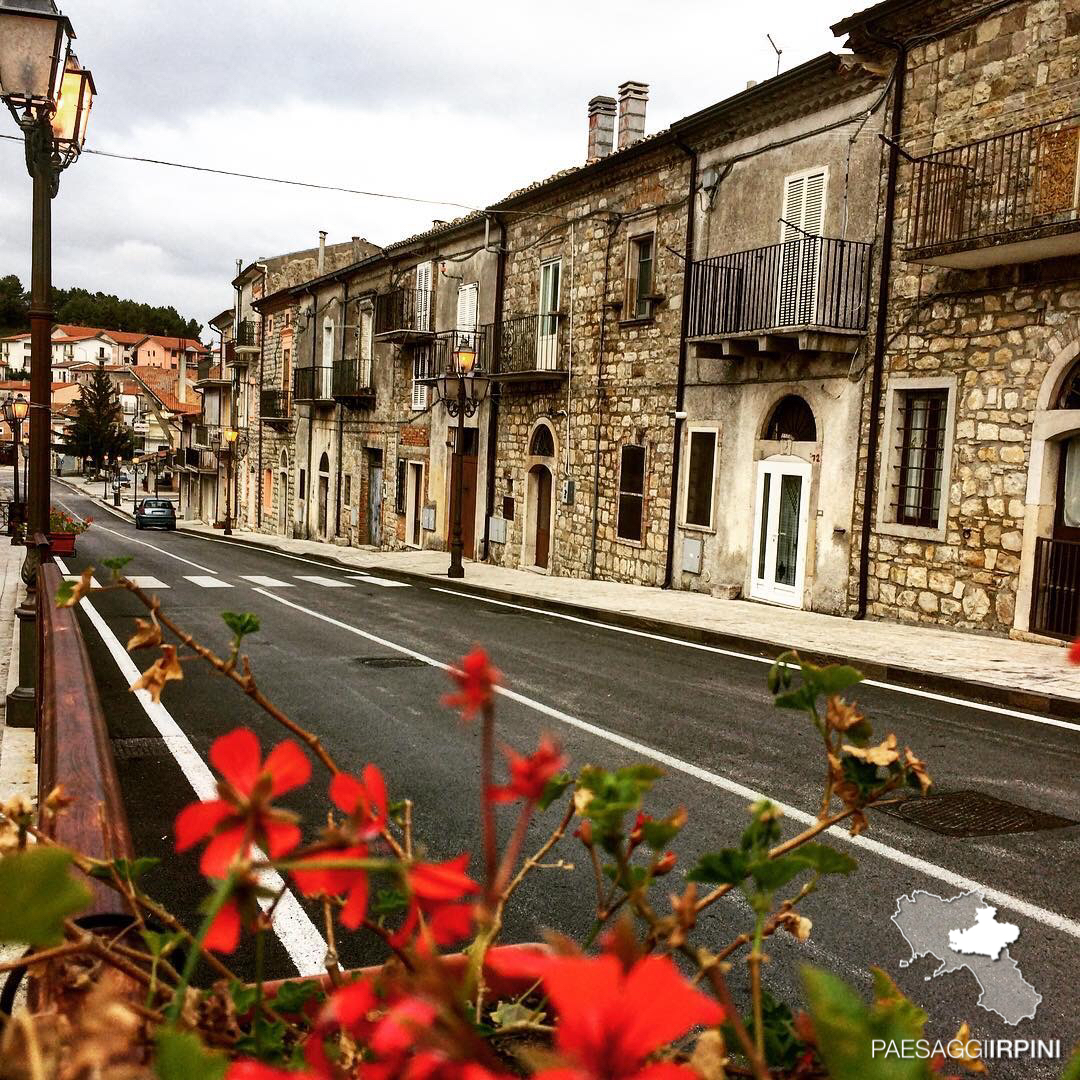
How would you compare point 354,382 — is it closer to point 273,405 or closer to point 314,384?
point 314,384

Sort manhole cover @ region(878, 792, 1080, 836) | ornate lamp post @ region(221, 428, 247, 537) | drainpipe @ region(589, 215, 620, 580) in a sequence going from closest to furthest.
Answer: manhole cover @ region(878, 792, 1080, 836)
drainpipe @ region(589, 215, 620, 580)
ornate lamp post @ region(221, 428, 247, 537)

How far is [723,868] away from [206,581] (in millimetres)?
18871

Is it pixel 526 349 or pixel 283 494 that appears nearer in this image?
pixel 526 349

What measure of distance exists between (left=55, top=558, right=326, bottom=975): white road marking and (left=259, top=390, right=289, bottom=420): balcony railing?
29676 mm

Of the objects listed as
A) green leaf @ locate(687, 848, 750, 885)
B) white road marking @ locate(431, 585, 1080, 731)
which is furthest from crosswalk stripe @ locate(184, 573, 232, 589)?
green leaf @ locate(687, 848, 750, 885)

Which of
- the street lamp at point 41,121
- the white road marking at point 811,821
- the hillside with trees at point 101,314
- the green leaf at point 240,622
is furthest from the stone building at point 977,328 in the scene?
the hillside with trees at point 101,314

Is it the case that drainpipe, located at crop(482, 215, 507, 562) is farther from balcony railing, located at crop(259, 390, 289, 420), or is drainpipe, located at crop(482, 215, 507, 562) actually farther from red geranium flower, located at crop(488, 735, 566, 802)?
red geranium flower, located at crop(488, 735, 566, 802)

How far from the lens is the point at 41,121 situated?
657 cm

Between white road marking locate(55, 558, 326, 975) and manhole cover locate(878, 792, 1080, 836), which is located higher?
manhole cover locate(878, 792, 1080, 836)

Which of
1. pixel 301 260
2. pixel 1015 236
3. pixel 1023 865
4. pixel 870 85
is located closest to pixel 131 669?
pixel 1023 865

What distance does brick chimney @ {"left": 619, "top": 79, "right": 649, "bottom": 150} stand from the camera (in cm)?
2112

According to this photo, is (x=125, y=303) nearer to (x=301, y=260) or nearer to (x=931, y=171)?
(x=301, y=260)

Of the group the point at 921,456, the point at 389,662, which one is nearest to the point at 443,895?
the point at 389,662

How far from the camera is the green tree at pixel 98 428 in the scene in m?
94.6
